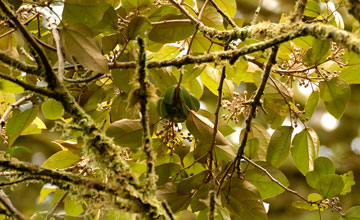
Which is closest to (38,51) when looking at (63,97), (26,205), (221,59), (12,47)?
(63,97)

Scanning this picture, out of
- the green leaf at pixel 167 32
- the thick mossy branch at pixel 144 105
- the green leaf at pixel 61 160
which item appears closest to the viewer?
the thick mossy branch at pixel 144 105

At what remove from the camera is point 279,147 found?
2.28 ft

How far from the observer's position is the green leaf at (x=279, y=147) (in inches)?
27.4

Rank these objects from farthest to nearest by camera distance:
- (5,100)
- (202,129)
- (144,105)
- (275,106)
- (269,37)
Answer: (5,100)
(275,106)
(202,129)
(269,37)
(144,105)

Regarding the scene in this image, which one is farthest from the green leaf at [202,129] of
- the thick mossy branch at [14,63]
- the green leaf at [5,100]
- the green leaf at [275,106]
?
the green leaf at [5,100]

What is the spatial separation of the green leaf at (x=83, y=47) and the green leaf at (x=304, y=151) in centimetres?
36

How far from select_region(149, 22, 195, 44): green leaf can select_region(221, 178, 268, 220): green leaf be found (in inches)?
9.1

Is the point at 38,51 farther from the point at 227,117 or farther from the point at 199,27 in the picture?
the point at 227,117

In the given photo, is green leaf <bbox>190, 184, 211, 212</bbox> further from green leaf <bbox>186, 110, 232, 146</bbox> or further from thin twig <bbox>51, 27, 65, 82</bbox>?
thin twig <bbox>51, 27, 65, 82</bbox>

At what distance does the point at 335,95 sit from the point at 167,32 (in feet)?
0.89

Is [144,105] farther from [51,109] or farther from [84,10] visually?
[51,109]

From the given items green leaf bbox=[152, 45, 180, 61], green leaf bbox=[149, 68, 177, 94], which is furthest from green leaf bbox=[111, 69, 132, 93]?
green leaf bbox=[152, 45, 180, 61]

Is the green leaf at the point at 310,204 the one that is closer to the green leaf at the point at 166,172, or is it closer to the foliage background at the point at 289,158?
the green leaf at the point at 166,172

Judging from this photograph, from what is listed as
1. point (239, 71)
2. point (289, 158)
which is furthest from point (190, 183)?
point (289, 158)
